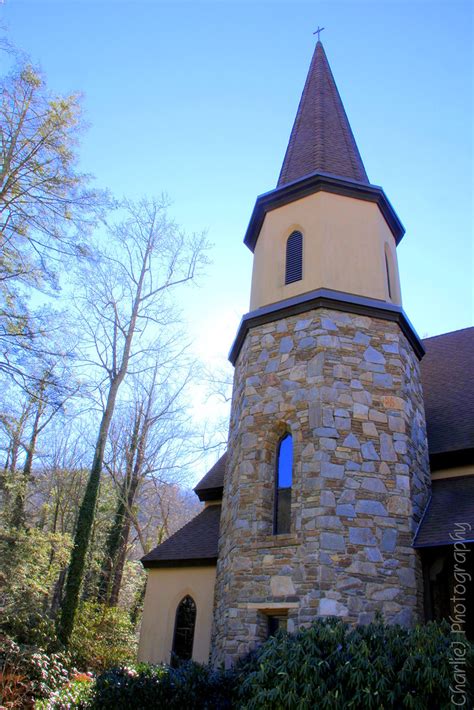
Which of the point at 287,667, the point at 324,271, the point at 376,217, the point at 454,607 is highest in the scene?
the point at 376,217

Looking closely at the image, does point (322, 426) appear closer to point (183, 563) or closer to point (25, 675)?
point (183, 563)

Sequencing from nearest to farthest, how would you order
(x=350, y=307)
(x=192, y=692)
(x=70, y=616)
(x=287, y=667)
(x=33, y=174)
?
(x=287, y=667), (x=192, y=692), (x=350, y=307), (x=33, y=174), (x=70, y=616)

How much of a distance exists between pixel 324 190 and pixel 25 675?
10.4m

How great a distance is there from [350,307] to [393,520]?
3579 millimetres

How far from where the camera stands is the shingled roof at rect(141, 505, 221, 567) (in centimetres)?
1030

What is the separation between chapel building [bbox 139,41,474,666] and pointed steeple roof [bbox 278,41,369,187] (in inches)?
3.2

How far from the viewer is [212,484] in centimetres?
1200

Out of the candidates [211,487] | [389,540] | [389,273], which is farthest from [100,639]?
[389,273]

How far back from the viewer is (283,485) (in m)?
8.52

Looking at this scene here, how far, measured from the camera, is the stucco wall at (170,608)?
32.4 ft

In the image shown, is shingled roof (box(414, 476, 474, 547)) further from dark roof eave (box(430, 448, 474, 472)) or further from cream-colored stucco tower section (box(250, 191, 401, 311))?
cream-colored stucco tower section (box(250, 191, 401, 311))

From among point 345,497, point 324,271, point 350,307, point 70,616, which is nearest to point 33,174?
point 324,271

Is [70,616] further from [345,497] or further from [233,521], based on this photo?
[345,497]

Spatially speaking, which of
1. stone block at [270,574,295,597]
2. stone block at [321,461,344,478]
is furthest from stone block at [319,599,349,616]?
stone block at [321,461,344,478]
